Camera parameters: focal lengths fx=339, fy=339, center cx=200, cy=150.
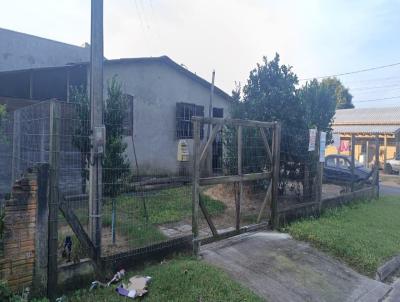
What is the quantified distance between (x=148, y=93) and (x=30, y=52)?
344 inches

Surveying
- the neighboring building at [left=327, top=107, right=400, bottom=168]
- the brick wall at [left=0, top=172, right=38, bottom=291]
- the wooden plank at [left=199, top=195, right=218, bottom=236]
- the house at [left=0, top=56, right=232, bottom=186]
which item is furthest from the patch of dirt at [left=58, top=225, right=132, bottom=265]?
the neighboring building at [left=327, top=107, right=400, bottom=168]

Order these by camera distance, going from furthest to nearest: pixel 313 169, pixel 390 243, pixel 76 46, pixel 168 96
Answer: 1. pixel 76 46
2. pixel 168 96
3. pixel 313 169
4. pixel 390 243

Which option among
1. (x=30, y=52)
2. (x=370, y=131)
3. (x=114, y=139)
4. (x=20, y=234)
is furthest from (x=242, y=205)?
(x=370, y=131)

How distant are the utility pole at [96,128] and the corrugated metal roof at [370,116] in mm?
27761

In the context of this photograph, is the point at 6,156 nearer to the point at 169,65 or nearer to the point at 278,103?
the point at 278,103

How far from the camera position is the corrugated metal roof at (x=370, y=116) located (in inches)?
1108

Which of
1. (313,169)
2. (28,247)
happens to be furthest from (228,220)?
(28,247)

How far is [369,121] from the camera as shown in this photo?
28984 mm

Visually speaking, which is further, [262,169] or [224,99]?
[224,99]

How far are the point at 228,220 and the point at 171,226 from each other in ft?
4.28

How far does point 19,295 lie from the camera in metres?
3.45

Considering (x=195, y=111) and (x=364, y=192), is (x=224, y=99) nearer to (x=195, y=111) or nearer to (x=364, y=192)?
(x=195, y=111)

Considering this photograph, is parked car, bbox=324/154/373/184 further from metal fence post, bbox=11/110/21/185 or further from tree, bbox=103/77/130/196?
metal fence post, bbox=11/110/21/185

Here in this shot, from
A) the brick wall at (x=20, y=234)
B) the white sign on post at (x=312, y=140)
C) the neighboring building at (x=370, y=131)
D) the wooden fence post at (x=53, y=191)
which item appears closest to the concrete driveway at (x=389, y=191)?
the white sign on post at (x=312, y=140)
